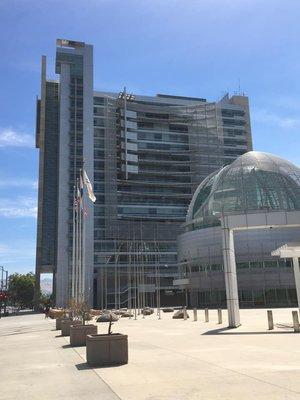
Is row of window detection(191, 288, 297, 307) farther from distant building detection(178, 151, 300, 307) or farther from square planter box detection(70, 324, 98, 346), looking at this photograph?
square planter box detection(70, 324, 98, 346)

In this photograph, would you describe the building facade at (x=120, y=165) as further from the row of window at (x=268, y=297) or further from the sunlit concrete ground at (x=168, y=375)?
the sunlit concrete ground at (x=168, y=375)

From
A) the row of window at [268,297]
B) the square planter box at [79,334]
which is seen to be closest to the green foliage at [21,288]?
the row of window at [268,297]

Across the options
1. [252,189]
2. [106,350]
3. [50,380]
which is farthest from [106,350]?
[252,189]

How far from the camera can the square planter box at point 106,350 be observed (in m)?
12.8

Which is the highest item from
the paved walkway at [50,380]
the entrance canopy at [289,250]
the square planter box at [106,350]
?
the entrance canopy at [289,250]

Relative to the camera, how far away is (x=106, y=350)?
1280cm

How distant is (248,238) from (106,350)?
70.7 meters

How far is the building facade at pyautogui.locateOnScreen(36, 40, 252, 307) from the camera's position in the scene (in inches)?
4695

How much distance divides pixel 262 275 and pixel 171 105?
272 ft

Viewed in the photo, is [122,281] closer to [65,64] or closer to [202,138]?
[202,138]

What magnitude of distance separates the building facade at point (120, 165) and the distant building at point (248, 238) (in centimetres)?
2722

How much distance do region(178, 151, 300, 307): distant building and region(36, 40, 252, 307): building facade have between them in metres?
27.2

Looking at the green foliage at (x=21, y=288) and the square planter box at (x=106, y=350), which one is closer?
the square planter box at (x=106, y=350)

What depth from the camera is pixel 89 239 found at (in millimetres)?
115375
